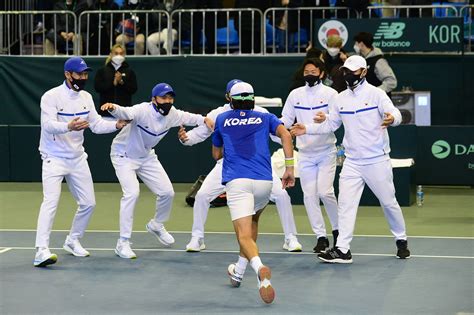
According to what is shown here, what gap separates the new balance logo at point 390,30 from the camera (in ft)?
61.0

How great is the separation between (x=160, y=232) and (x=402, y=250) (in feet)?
9.91

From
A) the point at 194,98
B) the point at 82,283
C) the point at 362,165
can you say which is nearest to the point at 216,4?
the point at 194,98

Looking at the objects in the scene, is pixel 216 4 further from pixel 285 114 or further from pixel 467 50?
pixel 285 114

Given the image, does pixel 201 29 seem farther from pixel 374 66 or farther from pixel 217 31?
pixel 374 66

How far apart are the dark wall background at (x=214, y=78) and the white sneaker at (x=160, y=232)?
7.35 m

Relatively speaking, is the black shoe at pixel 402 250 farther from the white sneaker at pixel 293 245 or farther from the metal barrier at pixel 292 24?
the metal barrier at pixel 292 24

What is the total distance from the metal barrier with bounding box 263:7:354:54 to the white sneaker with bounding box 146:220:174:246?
783cm

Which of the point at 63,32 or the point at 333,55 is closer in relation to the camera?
the point at 333,55

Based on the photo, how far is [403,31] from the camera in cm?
1864

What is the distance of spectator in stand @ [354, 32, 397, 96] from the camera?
1708cm

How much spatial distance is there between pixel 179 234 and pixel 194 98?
6719mm

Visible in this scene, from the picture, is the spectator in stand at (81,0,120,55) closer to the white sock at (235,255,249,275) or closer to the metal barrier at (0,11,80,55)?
the metal barrier at (0,11,80,55)

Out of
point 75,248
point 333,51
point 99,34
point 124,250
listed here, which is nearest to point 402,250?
point 124,250

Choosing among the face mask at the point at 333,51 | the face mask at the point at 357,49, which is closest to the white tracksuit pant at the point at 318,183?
the face mask at the point at 333,51
